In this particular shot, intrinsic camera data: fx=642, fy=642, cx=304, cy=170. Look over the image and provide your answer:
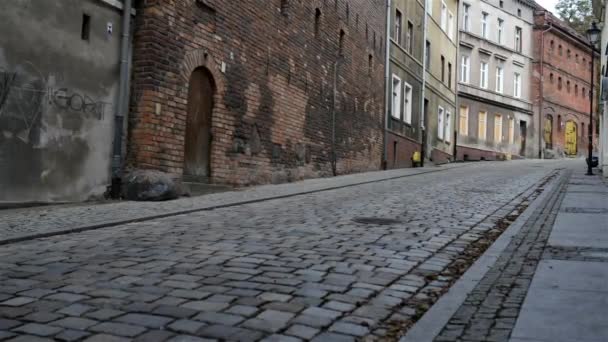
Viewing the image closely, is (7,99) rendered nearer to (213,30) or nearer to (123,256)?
(123,256)

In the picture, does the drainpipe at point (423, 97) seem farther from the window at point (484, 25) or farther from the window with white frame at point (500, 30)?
the window with white frame at point (500, 30)

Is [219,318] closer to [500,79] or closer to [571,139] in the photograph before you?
[500,79]

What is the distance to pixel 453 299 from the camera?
4.39 m

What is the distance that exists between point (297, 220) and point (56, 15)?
16.2 ft

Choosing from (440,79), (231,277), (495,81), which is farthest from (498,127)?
(231,277)

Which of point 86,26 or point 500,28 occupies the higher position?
point 500,28

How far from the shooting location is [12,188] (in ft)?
30.7

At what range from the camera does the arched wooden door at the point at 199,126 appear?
1318 centimetres

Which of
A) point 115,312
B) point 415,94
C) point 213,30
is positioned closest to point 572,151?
point 415,94

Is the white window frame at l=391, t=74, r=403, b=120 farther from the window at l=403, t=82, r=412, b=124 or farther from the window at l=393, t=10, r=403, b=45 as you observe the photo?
the window at l=393, t=10, r=403, b=45

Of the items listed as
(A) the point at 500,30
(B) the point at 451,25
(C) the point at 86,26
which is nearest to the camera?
(C) the point at 86,26

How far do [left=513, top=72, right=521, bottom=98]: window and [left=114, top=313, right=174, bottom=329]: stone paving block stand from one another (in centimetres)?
4674

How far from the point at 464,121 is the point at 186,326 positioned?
4029 cm

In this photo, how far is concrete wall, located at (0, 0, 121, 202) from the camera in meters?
9.23
